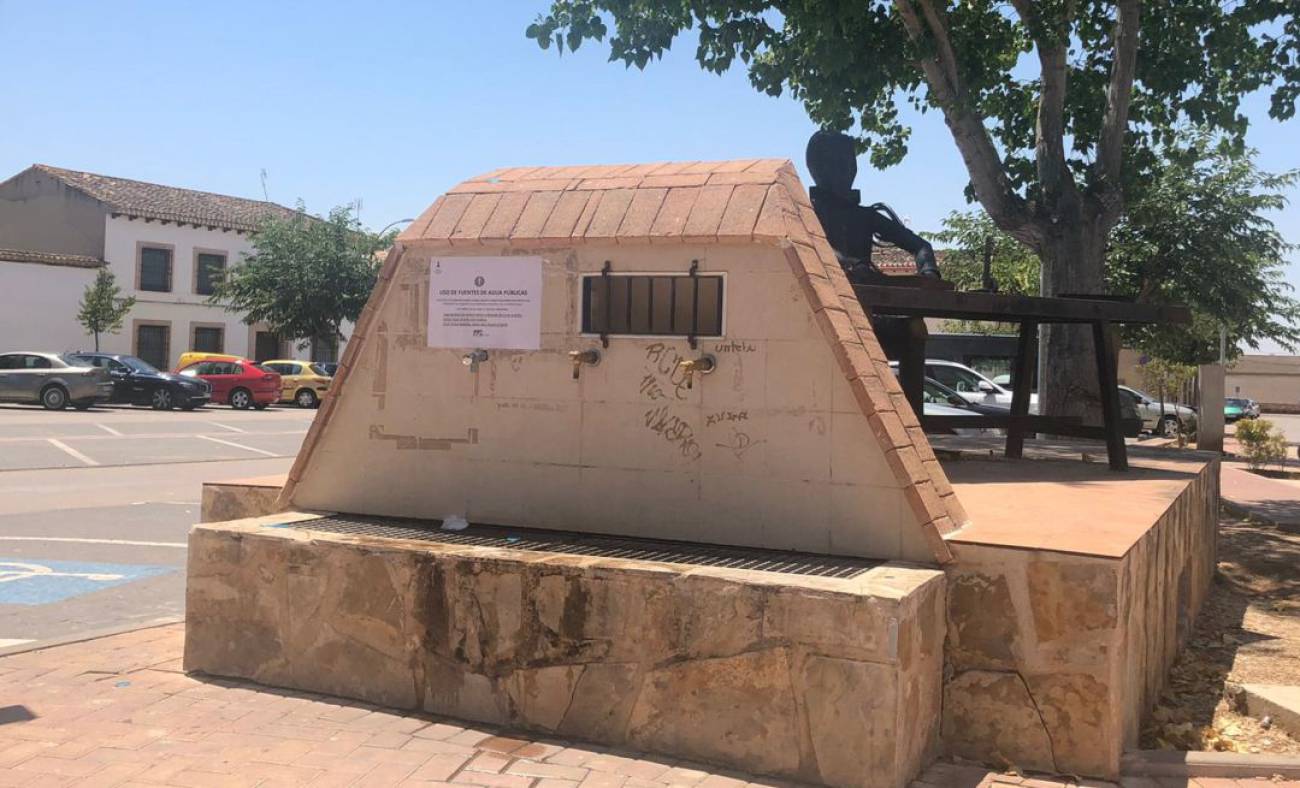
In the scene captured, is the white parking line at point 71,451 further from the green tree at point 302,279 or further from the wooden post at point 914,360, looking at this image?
the green tree at point 302,279

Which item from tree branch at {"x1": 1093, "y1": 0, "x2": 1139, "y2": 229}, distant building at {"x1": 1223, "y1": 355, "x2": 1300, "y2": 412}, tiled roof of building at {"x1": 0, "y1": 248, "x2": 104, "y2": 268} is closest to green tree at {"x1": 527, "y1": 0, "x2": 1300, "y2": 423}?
tree branch at {"x1": 1093, "y1": 0, "x2": 1139, "y2": 229}

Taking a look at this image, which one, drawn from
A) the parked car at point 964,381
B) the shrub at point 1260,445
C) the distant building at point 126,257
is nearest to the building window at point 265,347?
the distant building at point 126,257

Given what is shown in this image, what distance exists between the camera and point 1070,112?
1213cm

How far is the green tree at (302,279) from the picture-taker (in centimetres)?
3728

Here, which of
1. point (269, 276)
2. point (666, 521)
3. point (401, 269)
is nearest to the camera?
point (666, 521)

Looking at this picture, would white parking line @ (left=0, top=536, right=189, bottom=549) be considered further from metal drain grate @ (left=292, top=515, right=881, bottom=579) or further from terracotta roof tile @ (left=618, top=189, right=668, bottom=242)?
terracotta roof tile @ (left=618, top=189, right=668, bottom=242)

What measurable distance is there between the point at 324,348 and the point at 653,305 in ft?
135

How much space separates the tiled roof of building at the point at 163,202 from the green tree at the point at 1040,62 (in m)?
33.2

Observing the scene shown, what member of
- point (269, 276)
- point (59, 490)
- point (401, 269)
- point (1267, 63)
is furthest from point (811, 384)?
point (269, 276)

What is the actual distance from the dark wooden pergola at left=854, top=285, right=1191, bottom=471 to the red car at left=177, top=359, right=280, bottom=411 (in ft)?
79.5

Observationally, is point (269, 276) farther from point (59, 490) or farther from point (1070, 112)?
point (1070, 112)

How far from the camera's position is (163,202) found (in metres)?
40.1

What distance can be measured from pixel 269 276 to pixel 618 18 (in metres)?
30.2

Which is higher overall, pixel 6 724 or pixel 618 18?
pixel 618 18
